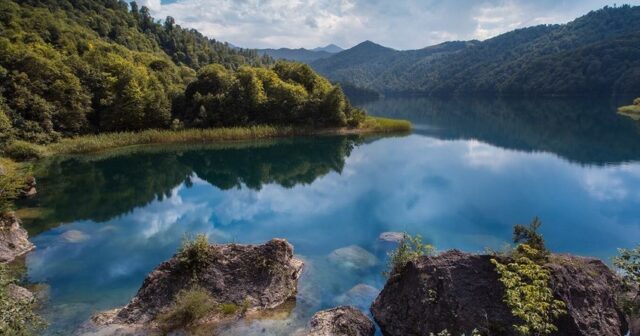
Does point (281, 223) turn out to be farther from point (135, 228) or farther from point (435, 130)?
point (435, 130)

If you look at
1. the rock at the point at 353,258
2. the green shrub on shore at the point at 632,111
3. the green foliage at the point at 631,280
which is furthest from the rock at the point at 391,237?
the green shrub on shore at the point at 632,111

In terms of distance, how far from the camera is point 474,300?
1091 cm

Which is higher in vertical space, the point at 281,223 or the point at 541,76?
the point at 541,76

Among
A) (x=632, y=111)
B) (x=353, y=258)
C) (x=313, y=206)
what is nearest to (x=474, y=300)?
(x=353, y=258)

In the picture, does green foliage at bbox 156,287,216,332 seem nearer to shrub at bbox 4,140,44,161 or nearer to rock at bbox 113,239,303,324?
rock at bbox 113,239,303,324

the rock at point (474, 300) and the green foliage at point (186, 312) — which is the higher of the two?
the rock at point (474, 300)

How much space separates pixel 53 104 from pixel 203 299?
45.7 meters

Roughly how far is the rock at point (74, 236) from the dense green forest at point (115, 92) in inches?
962

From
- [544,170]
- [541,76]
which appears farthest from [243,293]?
[541,76]

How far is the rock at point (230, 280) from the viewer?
1337 centimetres

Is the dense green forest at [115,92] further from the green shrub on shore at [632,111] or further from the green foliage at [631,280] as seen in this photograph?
the green shrub on shore at [632,111]

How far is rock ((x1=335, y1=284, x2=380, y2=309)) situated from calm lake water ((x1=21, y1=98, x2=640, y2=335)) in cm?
8

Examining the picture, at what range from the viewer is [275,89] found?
60.7m

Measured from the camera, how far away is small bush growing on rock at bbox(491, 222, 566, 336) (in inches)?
337
